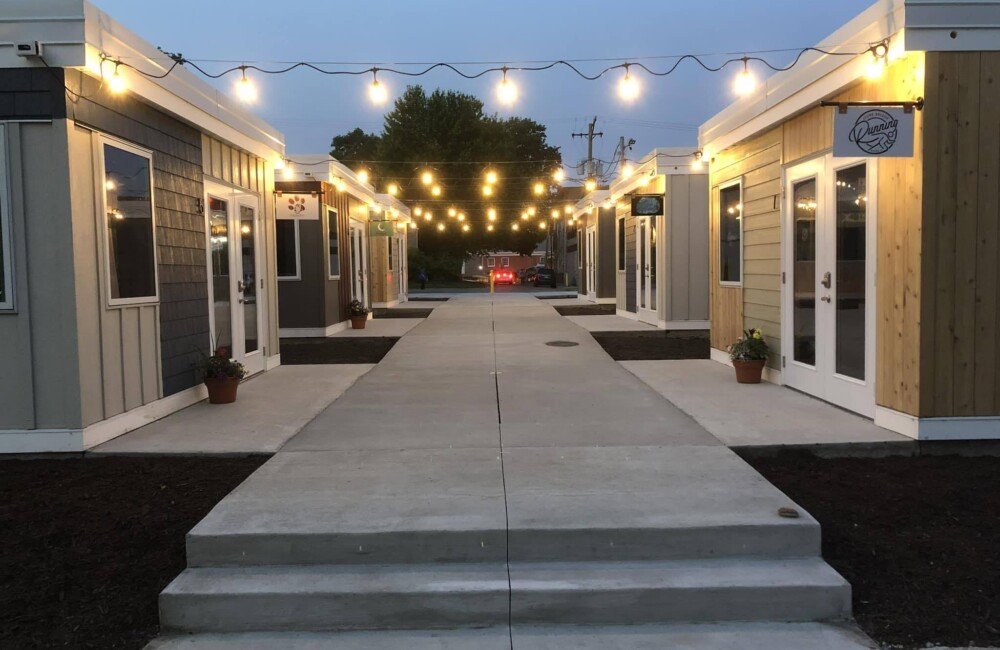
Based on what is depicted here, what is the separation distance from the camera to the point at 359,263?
18031 mm

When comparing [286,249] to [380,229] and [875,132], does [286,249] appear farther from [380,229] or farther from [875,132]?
[875,132]

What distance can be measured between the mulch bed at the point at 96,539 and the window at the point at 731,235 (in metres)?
6.47

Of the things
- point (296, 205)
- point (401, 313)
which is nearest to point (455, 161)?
point (401, 313)

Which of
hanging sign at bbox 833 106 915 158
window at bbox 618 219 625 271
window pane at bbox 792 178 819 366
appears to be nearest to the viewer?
hanging sign at bbox 833 106 915 158

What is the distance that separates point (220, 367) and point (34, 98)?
2.93m

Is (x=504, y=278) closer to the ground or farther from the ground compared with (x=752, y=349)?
farther from the ground

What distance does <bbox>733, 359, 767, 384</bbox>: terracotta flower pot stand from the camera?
8148 millimetres

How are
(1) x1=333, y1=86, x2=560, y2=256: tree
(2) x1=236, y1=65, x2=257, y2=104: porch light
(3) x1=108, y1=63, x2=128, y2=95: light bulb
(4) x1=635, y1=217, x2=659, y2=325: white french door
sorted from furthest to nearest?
1. (1) x1=333, y1=86, x2=560, y2=256: tree
2. (4) x1=635, y1=217, x2=659, y2=325: white french door
3. (2) x1=236, y1=65, x2=257, y2=104: porch light
4. (3) x1=108, y1=63, x2=128, y2=95: light bulb

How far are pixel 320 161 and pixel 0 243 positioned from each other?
28.0 ft

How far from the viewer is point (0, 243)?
5504 mm

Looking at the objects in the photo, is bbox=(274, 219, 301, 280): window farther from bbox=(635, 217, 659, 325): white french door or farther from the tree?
the tree

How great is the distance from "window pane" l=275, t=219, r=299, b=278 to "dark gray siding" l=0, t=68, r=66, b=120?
8527mm

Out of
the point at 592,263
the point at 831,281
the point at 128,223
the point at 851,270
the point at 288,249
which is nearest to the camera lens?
the point at 128,223

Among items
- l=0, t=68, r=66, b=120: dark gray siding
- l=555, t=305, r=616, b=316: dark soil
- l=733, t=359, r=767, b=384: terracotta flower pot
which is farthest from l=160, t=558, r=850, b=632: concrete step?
l=555, t=305, r=616, b=316: dark soil
